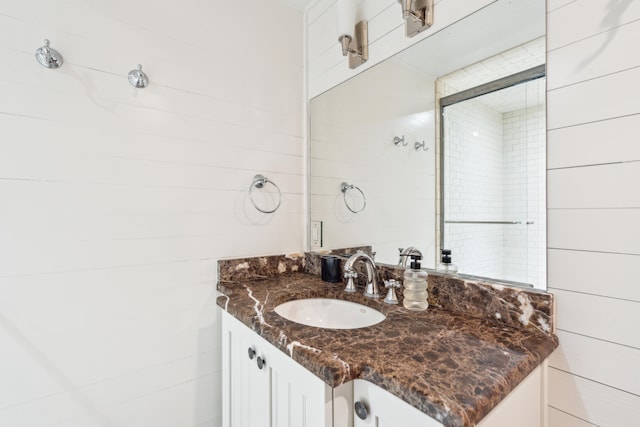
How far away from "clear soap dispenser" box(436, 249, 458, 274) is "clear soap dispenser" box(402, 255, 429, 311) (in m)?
0.07

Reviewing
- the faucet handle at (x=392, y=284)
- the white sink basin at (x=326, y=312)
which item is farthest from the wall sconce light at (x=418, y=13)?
the white sink basin at (x=326, y=312)

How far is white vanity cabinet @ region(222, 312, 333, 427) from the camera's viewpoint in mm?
697

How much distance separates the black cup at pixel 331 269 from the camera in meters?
1.38

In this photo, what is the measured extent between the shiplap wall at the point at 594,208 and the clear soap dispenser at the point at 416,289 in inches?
13.9

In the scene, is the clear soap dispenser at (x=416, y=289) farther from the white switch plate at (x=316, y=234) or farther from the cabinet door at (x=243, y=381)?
the white switch plate at (x=316, y=234)

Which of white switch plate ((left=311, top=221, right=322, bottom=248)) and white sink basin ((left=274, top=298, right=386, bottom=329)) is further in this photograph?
white switch plate ((left=311, top=221, right=322, bottom=248))

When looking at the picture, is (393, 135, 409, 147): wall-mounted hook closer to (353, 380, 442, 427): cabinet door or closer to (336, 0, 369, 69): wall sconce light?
(336, 0, 369, 69): wall sconce light

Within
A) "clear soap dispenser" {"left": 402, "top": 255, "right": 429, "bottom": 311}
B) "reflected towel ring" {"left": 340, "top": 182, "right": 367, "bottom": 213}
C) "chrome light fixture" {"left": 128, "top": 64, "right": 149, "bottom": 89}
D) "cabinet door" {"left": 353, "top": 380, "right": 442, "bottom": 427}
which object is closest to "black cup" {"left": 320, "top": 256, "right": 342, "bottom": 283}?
"reflected towel ring" {"left": 340, "top": 182, "right": 367, "bottom": 213}

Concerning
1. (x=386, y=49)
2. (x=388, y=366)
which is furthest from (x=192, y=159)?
(x=388, y=366)

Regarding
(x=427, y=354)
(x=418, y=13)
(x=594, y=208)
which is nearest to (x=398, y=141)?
(x=418, y=13)

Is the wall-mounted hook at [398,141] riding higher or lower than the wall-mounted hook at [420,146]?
higher

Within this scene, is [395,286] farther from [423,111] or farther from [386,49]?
[386,49]

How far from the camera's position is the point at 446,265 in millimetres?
1042

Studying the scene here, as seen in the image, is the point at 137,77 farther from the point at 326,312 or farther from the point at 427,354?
the point at 427,354
